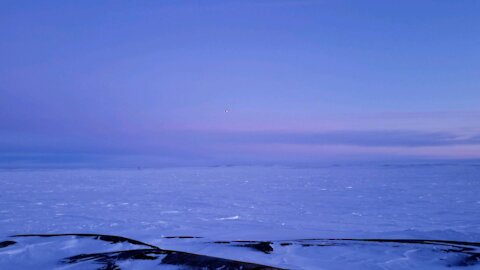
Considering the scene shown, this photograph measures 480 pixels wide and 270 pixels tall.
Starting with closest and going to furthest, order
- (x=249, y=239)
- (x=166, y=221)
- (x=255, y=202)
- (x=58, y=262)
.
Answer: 1. (x=58, y=262)
2. (x=249, y=239)
3. (x=166, y=221)
4. (x=255, y=202)

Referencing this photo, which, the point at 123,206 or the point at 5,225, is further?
the point at 123,206

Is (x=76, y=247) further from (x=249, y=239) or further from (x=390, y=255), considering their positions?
(x=390, y=255)

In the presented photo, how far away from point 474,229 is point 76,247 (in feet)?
24.7

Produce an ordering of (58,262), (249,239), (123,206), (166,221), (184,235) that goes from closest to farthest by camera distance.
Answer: (58,262)
(249,239)
(184,235)
(166,221)
(123,206)

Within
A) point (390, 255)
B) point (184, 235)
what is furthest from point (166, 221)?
point (390, 255)

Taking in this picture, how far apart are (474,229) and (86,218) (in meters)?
8.59

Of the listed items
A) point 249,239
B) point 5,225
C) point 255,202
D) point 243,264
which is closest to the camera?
point 243,264

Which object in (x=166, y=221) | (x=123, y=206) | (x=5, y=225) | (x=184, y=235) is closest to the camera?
(x=184, y=235)

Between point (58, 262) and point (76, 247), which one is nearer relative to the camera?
point (58, 262)

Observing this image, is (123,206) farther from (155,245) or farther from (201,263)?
(201,263)

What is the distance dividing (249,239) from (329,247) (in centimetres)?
144

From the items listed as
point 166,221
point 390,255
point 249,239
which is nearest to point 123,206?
point 166,221

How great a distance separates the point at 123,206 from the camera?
1183cm

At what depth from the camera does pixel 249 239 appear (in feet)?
23.0
